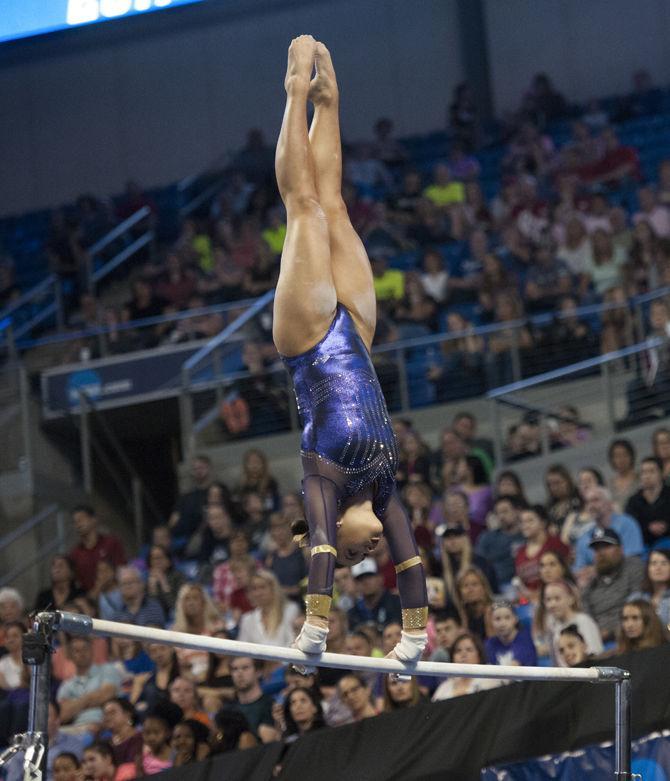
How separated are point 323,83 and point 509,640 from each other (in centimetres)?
315

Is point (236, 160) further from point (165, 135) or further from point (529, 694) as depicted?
point (529, 694)

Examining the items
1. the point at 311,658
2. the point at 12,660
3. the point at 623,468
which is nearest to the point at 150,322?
the point at 12,660

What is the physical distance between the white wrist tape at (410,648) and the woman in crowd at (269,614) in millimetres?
2962

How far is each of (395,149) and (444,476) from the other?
614 cm

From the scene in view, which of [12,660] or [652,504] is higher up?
[652,504]

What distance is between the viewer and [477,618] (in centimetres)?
779

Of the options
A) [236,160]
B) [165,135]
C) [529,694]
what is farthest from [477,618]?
[165,135]

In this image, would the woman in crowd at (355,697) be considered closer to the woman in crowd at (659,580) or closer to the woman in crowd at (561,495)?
the woman in crowd at (659,580)

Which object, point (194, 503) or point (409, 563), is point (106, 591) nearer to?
point (194, 503)

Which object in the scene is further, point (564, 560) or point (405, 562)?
point (564, 560)

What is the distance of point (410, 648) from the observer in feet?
17.7

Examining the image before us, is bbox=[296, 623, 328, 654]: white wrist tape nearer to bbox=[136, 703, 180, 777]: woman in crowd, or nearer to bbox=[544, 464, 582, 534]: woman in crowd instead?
bbox=[136, 703, 180, 777]: woman in crowd

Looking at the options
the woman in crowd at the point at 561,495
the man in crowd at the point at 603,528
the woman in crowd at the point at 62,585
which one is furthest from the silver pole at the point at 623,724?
the woman in crowd at the point at 62,585

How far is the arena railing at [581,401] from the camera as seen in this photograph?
10109 mm
